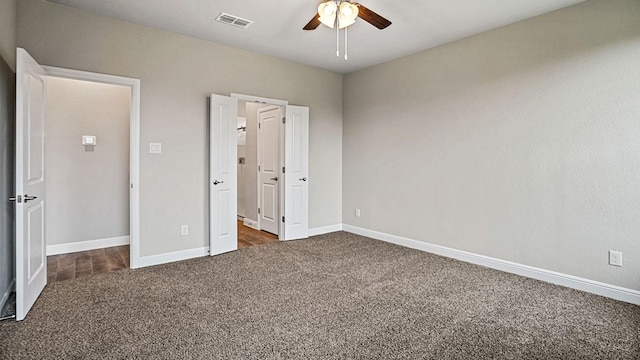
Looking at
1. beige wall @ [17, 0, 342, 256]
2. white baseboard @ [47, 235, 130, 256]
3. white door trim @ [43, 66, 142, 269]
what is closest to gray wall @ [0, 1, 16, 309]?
beige wall @ [17, 0, 342, 256]

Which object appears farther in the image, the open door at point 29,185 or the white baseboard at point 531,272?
the white baseboard at point 531,272

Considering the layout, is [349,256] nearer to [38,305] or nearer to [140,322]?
[140,322]

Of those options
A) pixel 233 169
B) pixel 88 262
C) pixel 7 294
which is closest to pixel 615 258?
pixel 233 169

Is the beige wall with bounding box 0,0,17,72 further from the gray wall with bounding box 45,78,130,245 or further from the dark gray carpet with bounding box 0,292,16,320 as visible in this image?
the dark gray carpet with bounding box 0,292,16,320

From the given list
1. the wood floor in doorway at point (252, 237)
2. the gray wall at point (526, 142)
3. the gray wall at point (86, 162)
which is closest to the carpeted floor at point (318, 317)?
the gray wall at point (526, 142)

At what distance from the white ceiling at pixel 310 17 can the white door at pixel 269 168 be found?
1228 millimetres

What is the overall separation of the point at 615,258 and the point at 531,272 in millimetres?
711

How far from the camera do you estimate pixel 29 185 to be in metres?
2.54

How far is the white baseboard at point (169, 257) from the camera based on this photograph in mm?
3672

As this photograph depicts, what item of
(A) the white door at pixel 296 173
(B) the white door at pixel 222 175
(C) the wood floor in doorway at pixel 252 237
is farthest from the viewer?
(A) the white door at pixel 296 173

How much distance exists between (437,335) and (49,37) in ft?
14.1

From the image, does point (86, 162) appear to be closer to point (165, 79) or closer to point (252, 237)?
point (165, 79)

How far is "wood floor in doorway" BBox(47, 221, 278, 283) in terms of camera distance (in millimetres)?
3473

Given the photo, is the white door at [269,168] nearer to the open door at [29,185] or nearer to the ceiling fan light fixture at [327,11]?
the ceiling fan light fixture at [327,11]
